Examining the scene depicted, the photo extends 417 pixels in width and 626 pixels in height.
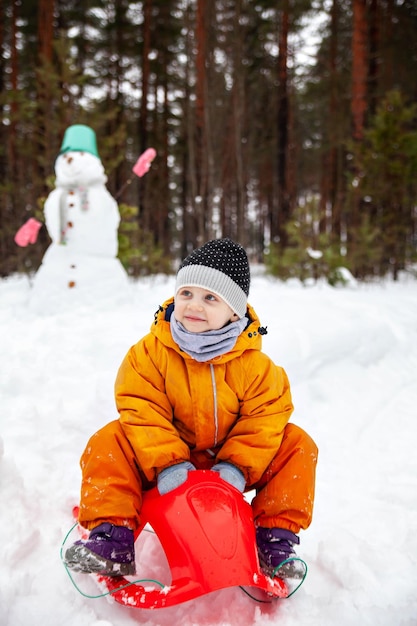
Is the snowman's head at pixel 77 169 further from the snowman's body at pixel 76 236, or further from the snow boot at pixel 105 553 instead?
the snow boot at pixel 105 553

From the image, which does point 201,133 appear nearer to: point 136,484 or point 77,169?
point 77,169

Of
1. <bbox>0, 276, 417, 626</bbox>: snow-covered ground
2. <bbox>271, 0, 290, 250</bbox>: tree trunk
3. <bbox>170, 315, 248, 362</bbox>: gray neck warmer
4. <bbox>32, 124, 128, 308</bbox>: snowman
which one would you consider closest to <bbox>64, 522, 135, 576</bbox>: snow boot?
<bbox>0, 276, 417, 626</bbox>: snow-covered ground

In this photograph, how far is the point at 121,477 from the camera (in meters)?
1.37

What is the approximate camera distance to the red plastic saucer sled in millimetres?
Result: 1176

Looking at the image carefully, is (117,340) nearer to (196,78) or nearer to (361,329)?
(361,329)

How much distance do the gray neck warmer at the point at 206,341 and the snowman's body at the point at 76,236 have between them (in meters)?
3.41

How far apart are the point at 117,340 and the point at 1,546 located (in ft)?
6.74

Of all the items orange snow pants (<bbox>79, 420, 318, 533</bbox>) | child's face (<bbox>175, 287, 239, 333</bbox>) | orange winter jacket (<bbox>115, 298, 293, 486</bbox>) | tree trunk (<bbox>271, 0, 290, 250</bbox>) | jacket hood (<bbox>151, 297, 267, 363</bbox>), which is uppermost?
tree trunk (<bbox>271, 0, 290, 250</bbox>)

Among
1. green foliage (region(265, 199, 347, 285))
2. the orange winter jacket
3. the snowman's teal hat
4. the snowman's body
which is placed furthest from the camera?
green foliage (region(265, 199, 347, 285))

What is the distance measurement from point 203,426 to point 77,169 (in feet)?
13.6

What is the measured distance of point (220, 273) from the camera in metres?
1.58

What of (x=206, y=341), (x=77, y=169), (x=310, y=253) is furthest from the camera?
(x=310, y=253)

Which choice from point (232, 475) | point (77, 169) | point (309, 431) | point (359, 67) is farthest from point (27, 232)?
point (359, 67)

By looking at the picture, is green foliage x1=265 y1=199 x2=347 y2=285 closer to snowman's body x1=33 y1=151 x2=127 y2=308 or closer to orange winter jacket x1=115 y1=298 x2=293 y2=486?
snowman's body x1=33 y1=151 x2=127 y2=308
